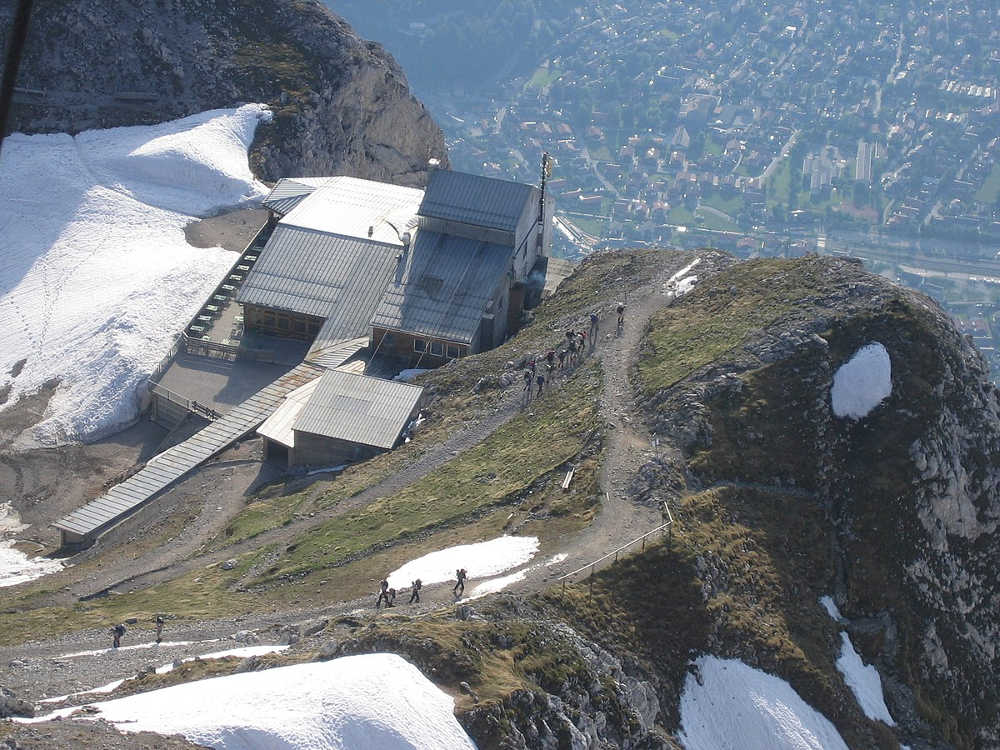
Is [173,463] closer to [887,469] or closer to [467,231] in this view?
[467,231]

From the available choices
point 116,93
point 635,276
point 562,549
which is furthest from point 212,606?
point 116,93

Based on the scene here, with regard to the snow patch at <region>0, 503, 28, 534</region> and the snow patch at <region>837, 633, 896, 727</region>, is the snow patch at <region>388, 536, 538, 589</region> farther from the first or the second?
the snow patch at <region>0, 503, 28, 534</region>

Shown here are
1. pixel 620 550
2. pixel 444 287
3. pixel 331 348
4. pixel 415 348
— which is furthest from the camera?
pixel 444 287

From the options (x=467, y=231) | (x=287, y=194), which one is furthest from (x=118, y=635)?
(x=287, y=194)

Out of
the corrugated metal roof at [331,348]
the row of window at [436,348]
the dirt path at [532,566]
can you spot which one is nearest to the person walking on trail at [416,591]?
the dirt path at [532,566]

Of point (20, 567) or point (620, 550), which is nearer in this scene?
point (620, 550)

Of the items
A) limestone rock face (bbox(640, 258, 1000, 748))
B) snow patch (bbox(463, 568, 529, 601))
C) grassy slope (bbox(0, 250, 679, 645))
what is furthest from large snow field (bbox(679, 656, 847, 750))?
grassy slope (bbox(0, 250, 679, 645))
